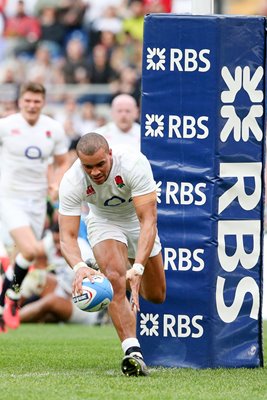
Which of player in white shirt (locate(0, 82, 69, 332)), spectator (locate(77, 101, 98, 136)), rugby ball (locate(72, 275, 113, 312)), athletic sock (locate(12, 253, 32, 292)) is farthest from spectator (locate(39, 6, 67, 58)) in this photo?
rugby ball (locate(72, 275, 113, 312))

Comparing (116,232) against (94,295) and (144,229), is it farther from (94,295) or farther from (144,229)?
(94,295)

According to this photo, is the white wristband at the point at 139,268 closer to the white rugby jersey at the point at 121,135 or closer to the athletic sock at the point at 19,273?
the athletic sock at the point at 19,273

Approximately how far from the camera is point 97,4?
925 inches

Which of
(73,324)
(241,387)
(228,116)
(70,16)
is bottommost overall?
(73,324)

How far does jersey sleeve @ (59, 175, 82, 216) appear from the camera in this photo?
27.1 ft

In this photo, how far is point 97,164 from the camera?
26.4 feet

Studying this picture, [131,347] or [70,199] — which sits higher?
[70,199]

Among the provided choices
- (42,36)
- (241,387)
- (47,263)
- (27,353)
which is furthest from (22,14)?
(241,387)

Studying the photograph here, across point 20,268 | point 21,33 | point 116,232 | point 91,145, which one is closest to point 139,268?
point 116,232

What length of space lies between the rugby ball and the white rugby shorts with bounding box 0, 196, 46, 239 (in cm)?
556

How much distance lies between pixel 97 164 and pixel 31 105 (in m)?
5.51

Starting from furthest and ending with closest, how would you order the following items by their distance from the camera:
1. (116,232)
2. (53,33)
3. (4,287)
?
(53,33) < (4,287) < (116,232)

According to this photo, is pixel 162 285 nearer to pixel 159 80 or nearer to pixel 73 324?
pixel 159 80

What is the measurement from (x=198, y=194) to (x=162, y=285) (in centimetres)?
73
